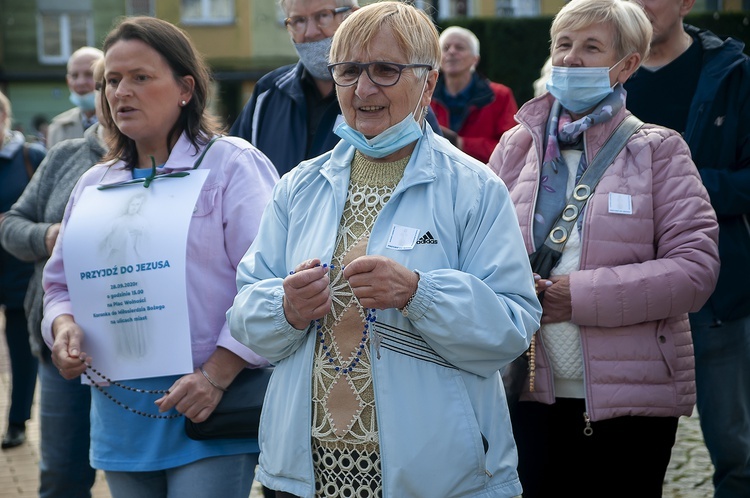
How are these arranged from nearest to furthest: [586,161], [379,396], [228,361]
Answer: [379,396] → [228,361] → [586,161]

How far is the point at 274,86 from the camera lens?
435 cm

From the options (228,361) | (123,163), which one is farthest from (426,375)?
(123,163)

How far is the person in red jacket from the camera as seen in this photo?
7.32 meters

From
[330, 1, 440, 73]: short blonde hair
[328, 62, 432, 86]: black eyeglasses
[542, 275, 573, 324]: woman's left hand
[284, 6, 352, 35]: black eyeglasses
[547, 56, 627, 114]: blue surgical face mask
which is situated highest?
[284, 6, 352, 35]: black eyeglasses

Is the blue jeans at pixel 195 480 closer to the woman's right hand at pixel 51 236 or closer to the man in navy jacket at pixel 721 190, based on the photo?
the woman's right hand at pixel 51 236

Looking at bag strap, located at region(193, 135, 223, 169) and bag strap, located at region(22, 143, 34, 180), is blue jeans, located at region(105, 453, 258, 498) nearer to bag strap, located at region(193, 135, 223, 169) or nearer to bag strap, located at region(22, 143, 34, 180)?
bag strap, located at region(193, 135, 223, 169)

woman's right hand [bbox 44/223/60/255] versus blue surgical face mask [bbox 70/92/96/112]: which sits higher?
blue surgical face mask [bbox 70/92/96/112]

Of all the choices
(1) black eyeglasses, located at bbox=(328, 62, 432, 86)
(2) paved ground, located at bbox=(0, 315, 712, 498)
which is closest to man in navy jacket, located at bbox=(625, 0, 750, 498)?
(2) paved ground, located at bbox=(0, 315, 712, 498)

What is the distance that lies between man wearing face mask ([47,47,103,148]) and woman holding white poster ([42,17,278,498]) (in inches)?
123

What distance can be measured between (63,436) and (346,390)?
2102 mm

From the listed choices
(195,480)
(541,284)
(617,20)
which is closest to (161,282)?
(195,480)

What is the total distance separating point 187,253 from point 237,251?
16 centimetres

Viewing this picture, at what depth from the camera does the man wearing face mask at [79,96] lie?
645cm

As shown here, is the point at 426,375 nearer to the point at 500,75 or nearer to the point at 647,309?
the point at 647,309
